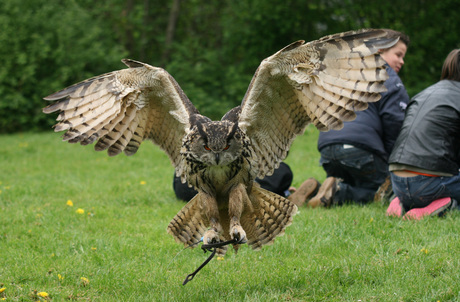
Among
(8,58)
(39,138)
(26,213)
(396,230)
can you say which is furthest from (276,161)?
(8,58)

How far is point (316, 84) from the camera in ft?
13.4

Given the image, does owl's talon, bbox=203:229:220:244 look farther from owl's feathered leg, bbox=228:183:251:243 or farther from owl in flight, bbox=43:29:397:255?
owl's feathered leg, bbox=228:183:251:243

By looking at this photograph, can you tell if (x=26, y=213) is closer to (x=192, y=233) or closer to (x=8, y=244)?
(x=8, y=244)

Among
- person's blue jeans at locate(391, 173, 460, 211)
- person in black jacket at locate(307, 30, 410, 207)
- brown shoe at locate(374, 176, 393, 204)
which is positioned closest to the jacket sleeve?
person in black jacket at locate(307, 30, 410, 207)

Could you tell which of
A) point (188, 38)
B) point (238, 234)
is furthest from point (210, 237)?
point (188, 38)

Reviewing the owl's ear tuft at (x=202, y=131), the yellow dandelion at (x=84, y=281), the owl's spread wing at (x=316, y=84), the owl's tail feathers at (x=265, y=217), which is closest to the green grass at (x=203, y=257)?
the yellow dandelion at (x=84, y=281)

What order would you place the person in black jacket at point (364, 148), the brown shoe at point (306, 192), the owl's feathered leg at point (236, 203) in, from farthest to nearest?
the brown shoe at point (306, 192), the person in black jacket at point (364, 148), the owl's feathered leg at point (236, 203)

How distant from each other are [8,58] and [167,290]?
48.1ft

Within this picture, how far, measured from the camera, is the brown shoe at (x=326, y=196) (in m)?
6.37

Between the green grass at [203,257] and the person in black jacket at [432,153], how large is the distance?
254mm

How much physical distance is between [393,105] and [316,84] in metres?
2.65

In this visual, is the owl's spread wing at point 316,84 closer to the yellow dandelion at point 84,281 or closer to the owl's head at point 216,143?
the owl's head at point 216,143

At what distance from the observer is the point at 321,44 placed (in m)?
3.93

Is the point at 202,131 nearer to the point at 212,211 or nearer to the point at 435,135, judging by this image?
the point at 212,211
